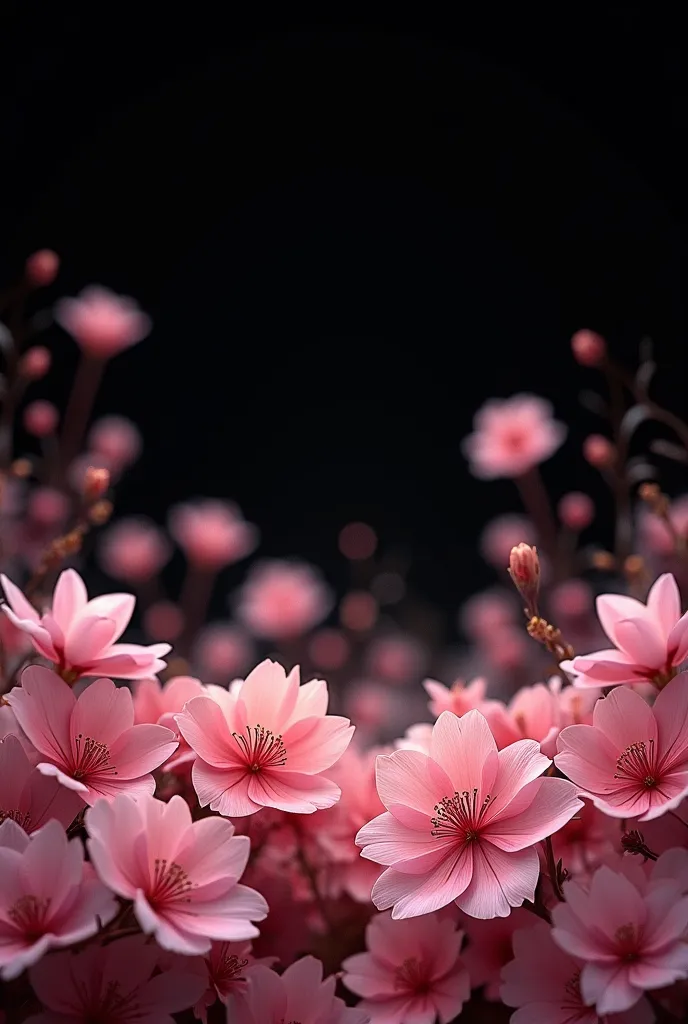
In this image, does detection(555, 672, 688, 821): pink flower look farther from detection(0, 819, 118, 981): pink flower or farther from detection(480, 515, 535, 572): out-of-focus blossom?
detection(480, 515, 535, 572): out-of-focus blossom

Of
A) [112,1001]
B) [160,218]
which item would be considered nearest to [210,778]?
[112,1001]

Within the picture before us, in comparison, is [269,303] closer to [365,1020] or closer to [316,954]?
[316,954]

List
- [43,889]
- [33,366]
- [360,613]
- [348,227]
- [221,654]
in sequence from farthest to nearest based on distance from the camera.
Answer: [348,227], [221,654], [360,613], [33,366], [43,889]

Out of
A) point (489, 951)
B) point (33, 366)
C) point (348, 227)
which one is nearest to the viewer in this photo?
point (489, 951)

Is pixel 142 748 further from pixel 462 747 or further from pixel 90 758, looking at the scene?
pixel 462 747

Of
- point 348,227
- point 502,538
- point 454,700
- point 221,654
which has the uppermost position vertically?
point 454,700

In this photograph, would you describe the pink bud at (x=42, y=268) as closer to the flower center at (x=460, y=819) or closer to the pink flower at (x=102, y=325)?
the pink flower at (x=102, y=325)

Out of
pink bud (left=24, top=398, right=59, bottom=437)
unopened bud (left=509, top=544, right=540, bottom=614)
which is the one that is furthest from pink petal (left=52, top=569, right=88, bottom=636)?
pink bud (left=24, top=398, right=59, bottom=437)

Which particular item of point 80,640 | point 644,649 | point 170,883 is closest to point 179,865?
point 170,883
